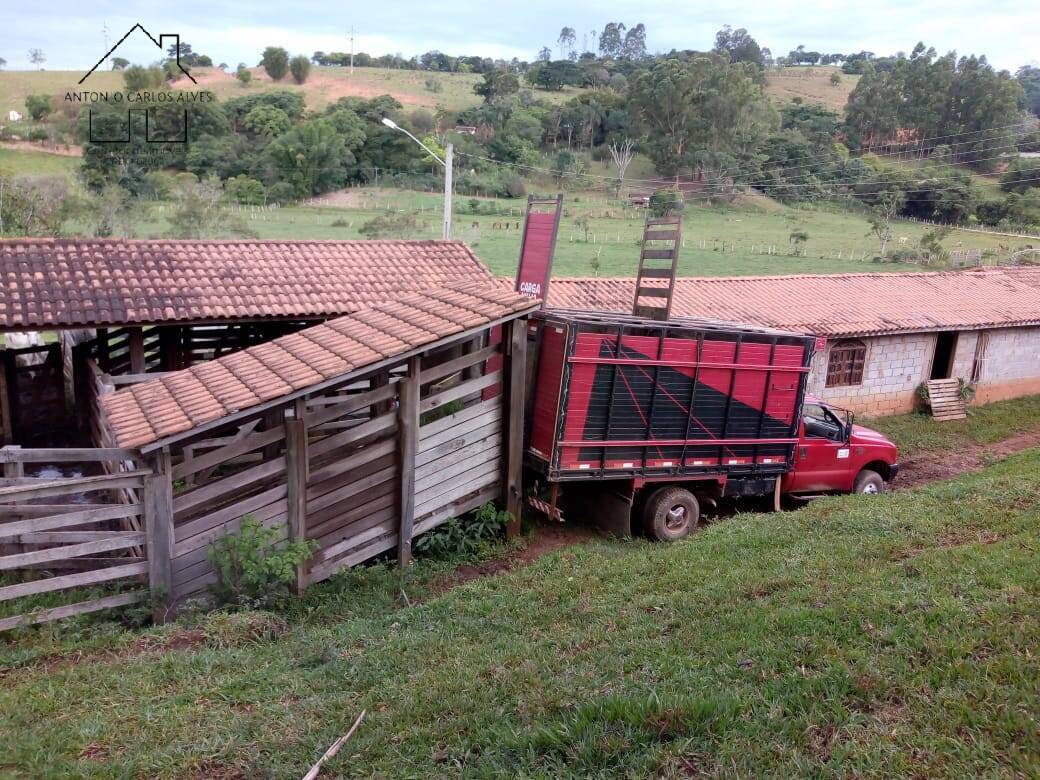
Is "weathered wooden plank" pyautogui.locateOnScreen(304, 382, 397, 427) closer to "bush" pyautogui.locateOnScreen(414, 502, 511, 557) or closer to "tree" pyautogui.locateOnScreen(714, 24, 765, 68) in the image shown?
"bush" pyautogui.locateOnScreen(414, 502, 511, 557)

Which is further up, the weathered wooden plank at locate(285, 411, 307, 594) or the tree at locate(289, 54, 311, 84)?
the tree at locate(289, 54, 311, 84)

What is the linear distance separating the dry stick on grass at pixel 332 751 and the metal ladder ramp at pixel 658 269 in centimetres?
744

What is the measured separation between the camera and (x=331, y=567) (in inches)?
336

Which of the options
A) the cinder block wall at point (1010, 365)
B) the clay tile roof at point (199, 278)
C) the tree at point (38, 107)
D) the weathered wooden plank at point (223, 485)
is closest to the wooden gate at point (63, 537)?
the weathered wooden plank at point (223, 485)

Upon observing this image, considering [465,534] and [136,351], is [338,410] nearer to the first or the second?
[465,534]

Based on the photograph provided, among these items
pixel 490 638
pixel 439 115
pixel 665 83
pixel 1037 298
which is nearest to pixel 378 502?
pixel 490 638

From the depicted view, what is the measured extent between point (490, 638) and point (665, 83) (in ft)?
235

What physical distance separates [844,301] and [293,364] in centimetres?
1673

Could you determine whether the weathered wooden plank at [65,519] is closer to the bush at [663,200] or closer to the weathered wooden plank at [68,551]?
the weathered wooden plank at [68,551]

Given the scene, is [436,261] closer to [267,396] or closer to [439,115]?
[267,396]

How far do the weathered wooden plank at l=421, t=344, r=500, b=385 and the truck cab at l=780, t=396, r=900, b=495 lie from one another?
4726 millimetres

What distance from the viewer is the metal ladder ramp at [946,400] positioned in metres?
20.0

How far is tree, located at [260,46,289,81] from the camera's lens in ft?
308

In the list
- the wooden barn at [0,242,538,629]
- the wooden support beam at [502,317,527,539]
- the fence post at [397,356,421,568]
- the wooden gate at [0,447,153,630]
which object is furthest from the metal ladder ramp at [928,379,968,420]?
the wooden gate at [0,447,153,630]
